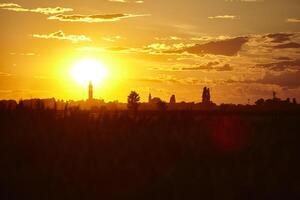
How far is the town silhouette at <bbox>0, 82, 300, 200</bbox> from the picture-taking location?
17531 millimetres

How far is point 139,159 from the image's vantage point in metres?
19.5

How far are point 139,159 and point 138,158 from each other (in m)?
0.07

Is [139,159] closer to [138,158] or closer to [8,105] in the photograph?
[138,158]

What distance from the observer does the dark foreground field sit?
17516mm

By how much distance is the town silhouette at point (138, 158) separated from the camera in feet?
57.5

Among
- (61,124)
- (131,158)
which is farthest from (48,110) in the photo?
(131,158)

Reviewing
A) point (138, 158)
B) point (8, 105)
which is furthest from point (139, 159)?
point (8, 105)

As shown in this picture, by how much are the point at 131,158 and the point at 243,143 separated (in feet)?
18.8

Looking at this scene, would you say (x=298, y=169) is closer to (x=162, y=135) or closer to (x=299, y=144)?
(x=299, y=144)

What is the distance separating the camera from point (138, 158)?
19.5 m

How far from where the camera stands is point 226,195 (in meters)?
17.1

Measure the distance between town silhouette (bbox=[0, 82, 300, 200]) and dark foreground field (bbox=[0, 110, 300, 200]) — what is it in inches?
1.3

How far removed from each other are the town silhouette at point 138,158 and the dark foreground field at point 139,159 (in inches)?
1.3

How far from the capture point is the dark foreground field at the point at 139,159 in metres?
17.5
